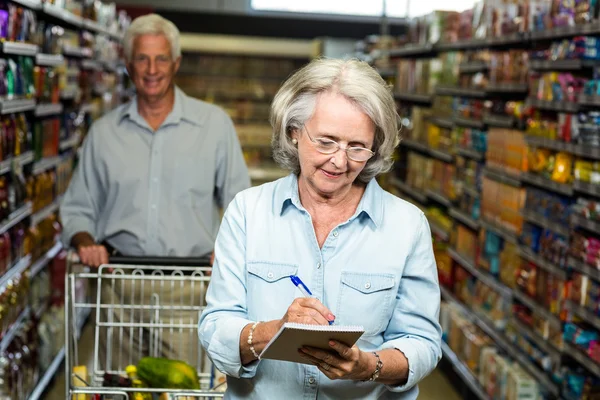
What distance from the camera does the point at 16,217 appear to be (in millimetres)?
4984

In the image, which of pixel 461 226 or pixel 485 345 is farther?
pixel 461 226

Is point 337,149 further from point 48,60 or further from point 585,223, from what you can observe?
point 48,60

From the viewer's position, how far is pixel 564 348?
4.57 metres

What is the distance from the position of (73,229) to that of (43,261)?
2628 millimetres

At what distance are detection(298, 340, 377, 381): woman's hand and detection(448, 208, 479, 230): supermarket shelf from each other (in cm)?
448

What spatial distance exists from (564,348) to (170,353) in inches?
89.0

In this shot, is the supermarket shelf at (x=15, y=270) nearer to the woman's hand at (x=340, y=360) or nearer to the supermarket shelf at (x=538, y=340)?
the supermarket shelf at (x=538, y=340)

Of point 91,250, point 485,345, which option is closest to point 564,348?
point 485,345

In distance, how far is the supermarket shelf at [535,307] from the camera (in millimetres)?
4746

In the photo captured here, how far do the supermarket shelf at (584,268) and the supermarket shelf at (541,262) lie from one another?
0.52ft

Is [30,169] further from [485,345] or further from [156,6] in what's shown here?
[156,6]

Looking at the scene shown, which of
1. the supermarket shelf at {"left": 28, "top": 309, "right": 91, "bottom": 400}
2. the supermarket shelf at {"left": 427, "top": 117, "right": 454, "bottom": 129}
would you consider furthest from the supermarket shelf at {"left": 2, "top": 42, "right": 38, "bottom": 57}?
the supermarket shelf at {"left": 427, "top": 117, "right": 454, "bottom": 129}

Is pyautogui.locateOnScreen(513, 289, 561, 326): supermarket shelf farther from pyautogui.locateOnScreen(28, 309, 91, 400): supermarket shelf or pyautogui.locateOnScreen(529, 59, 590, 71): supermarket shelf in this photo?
pyautogui.locateOnScreen(28, 309, 91, 400): supermarket shelf

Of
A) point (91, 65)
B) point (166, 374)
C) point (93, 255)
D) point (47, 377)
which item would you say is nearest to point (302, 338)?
point (166, 374)
